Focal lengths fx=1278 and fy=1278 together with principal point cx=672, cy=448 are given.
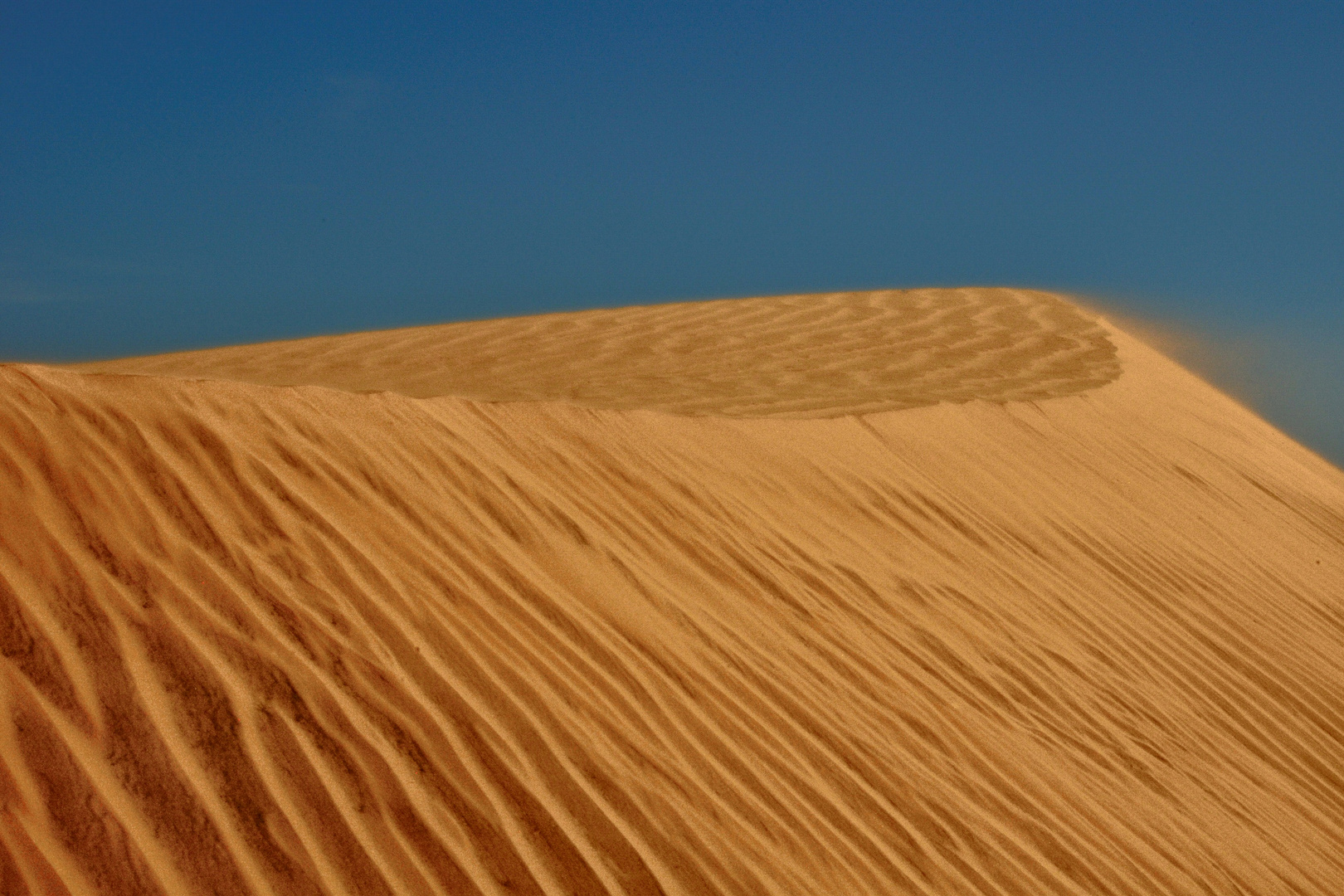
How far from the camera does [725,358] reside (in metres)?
14.1

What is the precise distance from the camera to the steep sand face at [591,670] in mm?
3523

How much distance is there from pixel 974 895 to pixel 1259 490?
8905mm

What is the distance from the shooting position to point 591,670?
462cm

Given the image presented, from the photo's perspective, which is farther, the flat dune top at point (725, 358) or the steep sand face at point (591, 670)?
the flat dune top at point (725, 358)

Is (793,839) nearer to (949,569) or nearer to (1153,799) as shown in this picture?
(1153,799)

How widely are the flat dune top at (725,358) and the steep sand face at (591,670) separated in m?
1.39

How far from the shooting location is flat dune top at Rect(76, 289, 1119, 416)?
10.3 meters

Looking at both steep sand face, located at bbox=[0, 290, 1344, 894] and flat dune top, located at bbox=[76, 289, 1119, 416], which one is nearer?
steep sand face, located at bbox=[0, 290, 1344, 894]

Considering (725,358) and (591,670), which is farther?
(725,358)

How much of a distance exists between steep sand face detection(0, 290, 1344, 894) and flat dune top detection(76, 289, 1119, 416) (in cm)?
139

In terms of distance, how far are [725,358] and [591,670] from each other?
9.71m

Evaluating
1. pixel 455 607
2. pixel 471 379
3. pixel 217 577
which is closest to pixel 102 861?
pixel 217 577

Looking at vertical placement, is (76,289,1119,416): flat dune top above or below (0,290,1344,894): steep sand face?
above

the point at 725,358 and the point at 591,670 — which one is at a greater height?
the point at 725,358
